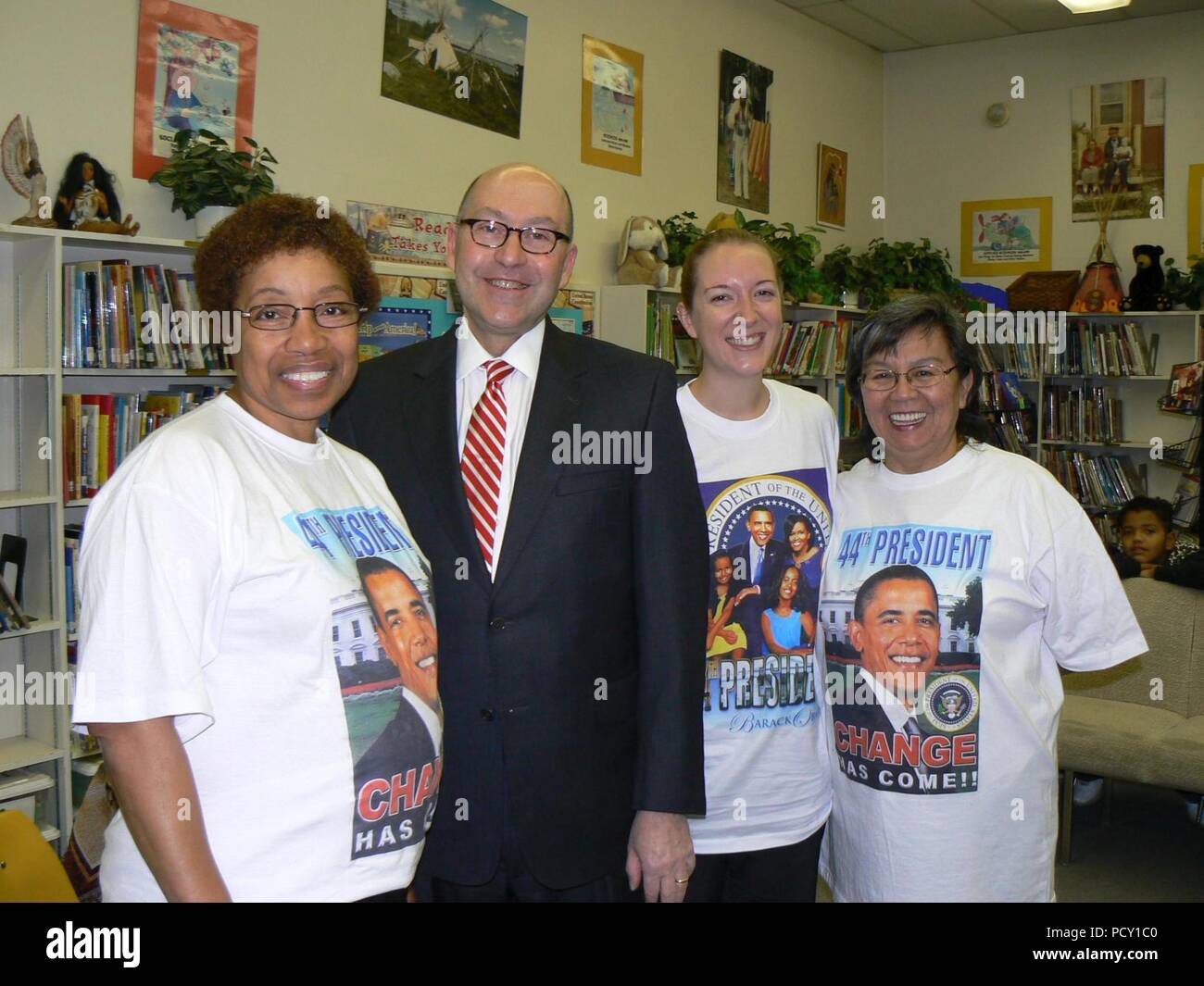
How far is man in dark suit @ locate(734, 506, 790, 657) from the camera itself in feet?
6.85

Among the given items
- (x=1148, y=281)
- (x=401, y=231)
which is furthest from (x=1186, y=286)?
(x=401, y=231)

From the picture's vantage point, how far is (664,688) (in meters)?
1.83

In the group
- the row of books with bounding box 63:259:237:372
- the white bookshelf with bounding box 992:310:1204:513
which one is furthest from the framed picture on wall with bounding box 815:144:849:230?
the row of books with bounding box 63:259:237:372

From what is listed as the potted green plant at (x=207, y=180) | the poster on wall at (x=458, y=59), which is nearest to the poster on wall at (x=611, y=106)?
the poster on wall at (x=458, y=59)

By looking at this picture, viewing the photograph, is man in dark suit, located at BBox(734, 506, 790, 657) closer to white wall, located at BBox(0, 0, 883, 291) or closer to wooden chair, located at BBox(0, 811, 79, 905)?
wooden chair, located at BBox(0, 811, 79, 905)

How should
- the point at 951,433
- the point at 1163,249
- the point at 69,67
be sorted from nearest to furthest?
1. the point at 951,433
2. the point at 69,67
3. the point at 1163,249

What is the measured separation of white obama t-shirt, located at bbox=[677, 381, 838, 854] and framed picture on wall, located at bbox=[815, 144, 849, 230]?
5738mm

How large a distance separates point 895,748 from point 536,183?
3.97 ft

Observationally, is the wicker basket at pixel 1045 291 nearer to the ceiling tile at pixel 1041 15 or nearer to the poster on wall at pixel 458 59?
the ceiling tile at pixel 1041 15

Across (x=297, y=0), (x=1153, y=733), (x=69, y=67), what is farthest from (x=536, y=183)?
(x=1153, y=733)

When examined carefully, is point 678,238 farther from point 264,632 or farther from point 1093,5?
point 264,632

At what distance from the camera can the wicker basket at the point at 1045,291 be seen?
23.8 feet

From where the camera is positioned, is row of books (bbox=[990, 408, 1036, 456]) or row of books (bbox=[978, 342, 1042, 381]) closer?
row of books (bbox=[990, 408, 1036, 456])
